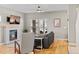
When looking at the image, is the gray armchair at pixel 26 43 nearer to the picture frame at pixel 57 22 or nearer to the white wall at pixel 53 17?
the white wall at pixel 53 17

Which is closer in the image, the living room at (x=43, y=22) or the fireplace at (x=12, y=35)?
the fireplace at (x=12, y=35)

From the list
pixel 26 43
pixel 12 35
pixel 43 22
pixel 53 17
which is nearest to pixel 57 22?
pixel 53 17

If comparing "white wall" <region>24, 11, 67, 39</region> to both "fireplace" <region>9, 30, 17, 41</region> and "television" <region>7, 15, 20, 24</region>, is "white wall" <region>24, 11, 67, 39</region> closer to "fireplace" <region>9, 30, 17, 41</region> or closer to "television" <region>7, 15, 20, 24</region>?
Result: "television" <region>7, 15, 20, 24</region>

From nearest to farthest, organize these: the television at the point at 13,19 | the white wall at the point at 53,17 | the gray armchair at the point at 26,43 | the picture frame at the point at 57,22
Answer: the gray armchair at the point at 26,43
the television at the point at 13,19
the white wall at the point at 53,17
the picture frame at the point at 57,22

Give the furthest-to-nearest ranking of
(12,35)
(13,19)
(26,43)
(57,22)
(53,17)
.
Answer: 1. (57,22)
2. (53,17)
3. (13,19)
4. (12,35)
5. (26,43)

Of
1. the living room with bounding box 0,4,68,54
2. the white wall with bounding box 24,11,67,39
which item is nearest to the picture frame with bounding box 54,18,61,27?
the living room with bounding box 0,4,68,54

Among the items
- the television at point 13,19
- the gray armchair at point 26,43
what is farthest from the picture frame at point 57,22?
the gray armchair at point 26,43

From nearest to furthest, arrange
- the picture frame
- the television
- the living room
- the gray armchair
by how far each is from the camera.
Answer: the gray armchair, the television, the living room, the picture frame

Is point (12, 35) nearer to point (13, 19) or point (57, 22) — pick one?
point (13, 19)

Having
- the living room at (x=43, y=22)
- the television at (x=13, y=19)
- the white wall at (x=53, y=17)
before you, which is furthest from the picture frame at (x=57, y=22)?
the television at (x=13, y=19)

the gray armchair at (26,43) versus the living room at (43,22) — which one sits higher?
the living room at (43,22)

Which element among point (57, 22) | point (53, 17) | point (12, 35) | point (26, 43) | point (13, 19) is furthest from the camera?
point (57, 22)

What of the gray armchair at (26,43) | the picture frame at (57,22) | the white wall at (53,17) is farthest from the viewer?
the picture frame at (57,22)

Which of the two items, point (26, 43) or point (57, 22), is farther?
point (57, 22)
